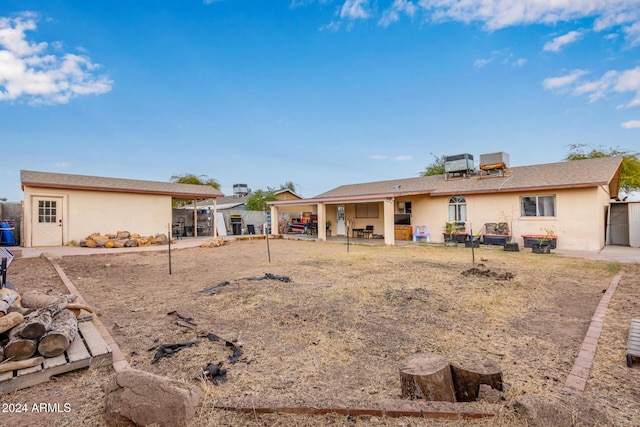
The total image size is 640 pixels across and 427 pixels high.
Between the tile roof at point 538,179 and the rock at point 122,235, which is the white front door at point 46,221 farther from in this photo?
the tile roof at point 538,179

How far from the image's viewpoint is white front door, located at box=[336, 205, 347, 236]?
Result: 1970 cm

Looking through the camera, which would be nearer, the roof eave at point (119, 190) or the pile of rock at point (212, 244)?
the roof eave at point (119, 190)

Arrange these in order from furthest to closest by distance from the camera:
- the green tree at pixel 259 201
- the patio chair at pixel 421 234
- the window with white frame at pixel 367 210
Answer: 1. the green tree at pixel 259 201
2. the window with white frame at pixel 367 210
3. the patio chair at pixel 421 234

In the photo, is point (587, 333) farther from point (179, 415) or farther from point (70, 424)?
point (70, 424)

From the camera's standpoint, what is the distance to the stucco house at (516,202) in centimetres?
1148

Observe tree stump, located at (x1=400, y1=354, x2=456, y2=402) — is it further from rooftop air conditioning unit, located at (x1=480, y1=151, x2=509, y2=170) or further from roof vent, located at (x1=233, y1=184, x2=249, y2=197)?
roof vent, located at (x1=233, y1=184, x2=249, y2=197)

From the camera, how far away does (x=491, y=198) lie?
13.7 m

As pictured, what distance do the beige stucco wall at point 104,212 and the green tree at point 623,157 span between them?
27645mm

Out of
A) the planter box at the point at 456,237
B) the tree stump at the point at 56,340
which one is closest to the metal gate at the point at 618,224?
the planter box at the point at 456,237

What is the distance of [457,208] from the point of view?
Result: 1475 cm

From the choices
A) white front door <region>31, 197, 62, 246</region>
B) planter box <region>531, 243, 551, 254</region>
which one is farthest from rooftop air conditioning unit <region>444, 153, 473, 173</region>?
white front door <region>31, 197, 62, 246</region>

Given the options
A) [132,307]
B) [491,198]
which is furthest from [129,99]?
[491,198]

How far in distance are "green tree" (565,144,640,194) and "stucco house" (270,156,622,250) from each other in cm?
648

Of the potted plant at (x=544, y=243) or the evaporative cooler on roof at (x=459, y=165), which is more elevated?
the evaporative cooler on roof at (x=459, y=165)
